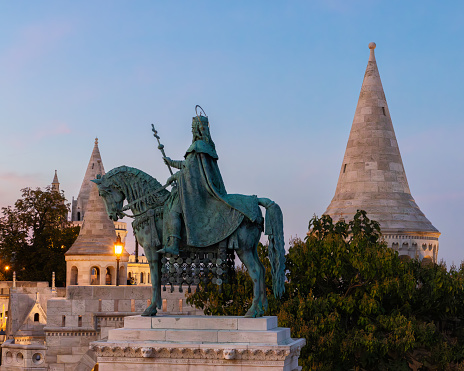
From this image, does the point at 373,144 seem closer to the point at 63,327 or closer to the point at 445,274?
the point at 445,274

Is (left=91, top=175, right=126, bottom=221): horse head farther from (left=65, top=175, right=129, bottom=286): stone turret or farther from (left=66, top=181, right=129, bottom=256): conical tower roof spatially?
(left=66, top=181, right=129, bottom=256): conical tower roof

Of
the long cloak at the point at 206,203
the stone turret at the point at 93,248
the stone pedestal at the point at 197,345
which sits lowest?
the stone pedestal at the point at 197,345

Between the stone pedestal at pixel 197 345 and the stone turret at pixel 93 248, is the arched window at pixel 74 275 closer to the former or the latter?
the stone turret at pixel 93 248

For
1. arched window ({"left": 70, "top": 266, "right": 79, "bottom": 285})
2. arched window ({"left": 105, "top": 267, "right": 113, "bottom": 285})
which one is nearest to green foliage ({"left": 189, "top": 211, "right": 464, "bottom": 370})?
arched window ({"left": 70, "top": 266, "right": 79, "bottom": 285})

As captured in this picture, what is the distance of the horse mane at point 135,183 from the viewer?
44.4 feet

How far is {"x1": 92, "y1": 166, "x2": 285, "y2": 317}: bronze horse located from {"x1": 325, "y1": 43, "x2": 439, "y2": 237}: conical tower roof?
1769cm

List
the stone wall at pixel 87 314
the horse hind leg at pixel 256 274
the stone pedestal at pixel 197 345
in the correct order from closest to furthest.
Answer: the stone pedestal at pixel 197 345
the horse hind leg at pixel 256 274
the stone wall at pixel 87 314

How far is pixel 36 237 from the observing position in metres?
54.1

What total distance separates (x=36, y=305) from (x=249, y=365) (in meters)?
27.1

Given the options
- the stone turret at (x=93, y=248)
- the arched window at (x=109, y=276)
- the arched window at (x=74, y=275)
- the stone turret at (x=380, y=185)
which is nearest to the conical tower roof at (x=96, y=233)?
the stone turret at (x=93, y=248)

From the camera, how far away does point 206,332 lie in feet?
41.1

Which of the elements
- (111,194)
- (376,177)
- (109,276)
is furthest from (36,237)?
(111,194)

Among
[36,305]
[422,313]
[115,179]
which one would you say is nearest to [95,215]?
[36,305]

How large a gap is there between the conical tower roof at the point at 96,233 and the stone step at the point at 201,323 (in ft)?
68.4
